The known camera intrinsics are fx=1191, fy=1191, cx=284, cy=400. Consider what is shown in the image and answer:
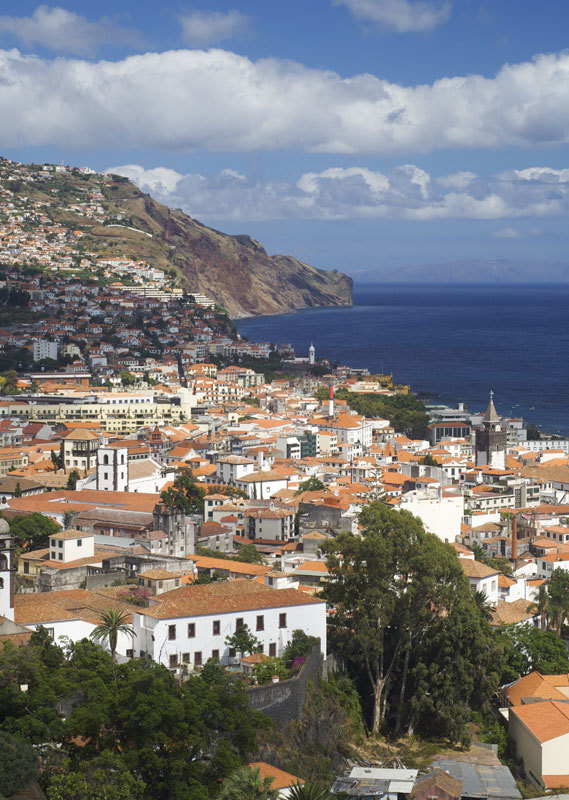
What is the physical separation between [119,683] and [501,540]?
23.5m

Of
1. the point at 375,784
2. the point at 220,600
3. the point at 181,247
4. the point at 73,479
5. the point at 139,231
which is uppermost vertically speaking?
the point at 139,231

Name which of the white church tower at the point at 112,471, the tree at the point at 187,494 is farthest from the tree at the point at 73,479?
the tree at the point at 187,494

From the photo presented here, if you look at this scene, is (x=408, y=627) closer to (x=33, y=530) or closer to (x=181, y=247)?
(x=33, y=530)

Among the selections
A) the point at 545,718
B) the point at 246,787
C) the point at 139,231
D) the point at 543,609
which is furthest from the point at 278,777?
the point at 139,231

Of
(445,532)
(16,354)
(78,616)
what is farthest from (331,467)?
(16,354)

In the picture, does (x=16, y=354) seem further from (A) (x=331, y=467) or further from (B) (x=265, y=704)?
(B) (x=265, y=704)

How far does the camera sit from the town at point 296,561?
71.1 feet

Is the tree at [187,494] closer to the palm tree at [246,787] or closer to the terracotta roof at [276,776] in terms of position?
the terracotta roof at [276,776]

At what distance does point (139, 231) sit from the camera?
493ft

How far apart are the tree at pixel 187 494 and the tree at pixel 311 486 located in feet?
13.3

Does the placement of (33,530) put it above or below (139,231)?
below

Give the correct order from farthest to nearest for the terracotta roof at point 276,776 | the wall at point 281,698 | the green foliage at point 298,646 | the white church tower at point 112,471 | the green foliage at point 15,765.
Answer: the white church tower at point 112,471 < the green foliage at point 298,646 < the wall at point 281,698 < the terracotta roof at point 276,776 < the green foliage at point 15,765

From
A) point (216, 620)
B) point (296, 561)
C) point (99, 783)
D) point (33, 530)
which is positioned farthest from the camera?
point (33, 530)

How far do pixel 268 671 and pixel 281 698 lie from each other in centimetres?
87
